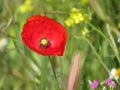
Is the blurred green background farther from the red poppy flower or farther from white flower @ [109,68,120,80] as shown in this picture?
the red poppy flower

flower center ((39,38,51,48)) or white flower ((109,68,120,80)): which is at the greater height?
flower center ((39,38,51,48))

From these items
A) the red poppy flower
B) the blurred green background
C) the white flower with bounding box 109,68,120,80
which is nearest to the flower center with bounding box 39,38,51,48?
the red poppy flower

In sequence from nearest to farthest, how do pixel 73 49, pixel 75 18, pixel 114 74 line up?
pixel 114 74 < pixel 75 18 < pixel 73 49

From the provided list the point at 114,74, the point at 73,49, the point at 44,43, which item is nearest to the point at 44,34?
the point at 44,43

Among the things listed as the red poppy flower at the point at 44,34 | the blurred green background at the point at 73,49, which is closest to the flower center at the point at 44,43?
the red poppy flower at the point at 44,34

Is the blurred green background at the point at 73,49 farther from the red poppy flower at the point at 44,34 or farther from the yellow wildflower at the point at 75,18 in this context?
the red poppy flower at the point at 44,34

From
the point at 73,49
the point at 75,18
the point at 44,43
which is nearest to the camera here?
the point at 44,43

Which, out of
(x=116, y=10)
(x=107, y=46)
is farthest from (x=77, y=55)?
(x=116, y=10)

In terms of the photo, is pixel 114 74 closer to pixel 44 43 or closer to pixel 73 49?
pixel 44 43

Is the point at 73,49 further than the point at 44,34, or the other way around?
the point at 73,49
